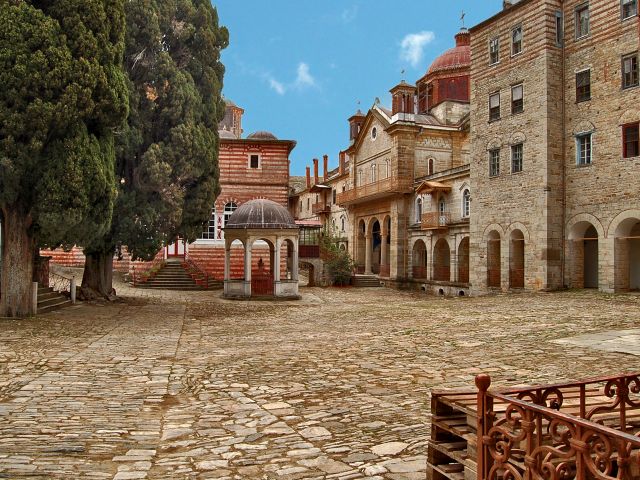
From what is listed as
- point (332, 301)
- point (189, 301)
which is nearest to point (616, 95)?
point (332, 301)

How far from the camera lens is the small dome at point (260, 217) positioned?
961 inches

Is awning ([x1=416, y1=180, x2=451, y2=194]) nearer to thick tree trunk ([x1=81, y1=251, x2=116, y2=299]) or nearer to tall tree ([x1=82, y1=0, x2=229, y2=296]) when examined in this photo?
tall tree ([x1=82, y1=0, x2=229, y2=296])

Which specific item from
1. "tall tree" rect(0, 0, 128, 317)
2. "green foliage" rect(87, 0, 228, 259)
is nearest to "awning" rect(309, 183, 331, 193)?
"green foliage" rect(87, 0, 228, 259)

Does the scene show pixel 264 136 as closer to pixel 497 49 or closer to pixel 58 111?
pixel 497 49

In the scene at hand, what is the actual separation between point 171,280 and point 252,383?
2303cm

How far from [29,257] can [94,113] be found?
12.9 feet

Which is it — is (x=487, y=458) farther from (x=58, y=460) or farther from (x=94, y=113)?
(x=94, y=113)

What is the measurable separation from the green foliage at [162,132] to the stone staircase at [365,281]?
17452 millimetres

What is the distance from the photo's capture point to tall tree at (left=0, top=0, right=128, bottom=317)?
12.7 meters

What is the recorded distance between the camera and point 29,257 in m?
14.2

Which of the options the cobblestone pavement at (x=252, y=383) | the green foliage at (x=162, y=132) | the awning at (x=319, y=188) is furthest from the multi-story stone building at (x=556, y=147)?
the awning at (x=319, y=188)

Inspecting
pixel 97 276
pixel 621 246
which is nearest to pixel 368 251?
pixel 621 246

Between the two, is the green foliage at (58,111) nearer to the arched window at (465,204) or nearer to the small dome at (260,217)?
the small dome at (260,217)

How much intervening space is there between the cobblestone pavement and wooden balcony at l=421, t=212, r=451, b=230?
1634cm
